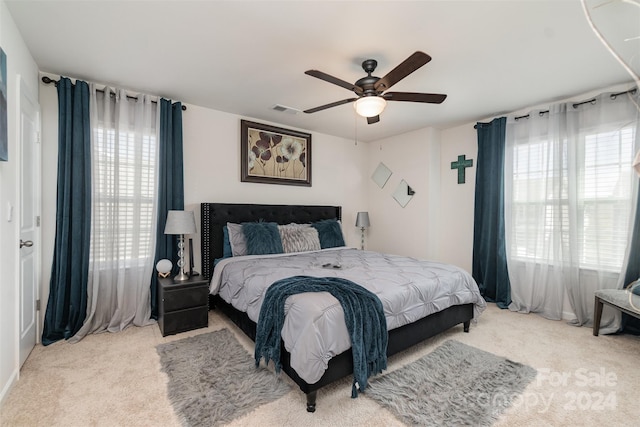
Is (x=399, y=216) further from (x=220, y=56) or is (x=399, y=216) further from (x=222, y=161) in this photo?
(x=220, y=56)

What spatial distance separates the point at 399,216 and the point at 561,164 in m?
2.24

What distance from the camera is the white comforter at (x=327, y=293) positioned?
6.49ft

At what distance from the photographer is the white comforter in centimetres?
198

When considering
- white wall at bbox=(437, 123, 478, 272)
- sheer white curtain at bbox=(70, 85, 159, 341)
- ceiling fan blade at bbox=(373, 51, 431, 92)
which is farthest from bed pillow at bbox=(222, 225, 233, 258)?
white wall at bbox=(437, 123, 478, 272)

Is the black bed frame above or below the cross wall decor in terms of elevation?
below

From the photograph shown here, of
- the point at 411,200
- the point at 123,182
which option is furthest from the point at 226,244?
the point at 411,200

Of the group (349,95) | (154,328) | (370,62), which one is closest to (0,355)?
(154,328)

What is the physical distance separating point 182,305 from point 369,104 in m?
2.61

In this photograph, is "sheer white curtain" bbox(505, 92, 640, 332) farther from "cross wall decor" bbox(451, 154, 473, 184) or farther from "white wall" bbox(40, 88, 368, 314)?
"white wall" bbox(40, 88, 368, 314)

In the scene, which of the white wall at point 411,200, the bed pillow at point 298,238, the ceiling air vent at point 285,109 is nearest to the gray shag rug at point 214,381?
the bed pillow at point 298,238

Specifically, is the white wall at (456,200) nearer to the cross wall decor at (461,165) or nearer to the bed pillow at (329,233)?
the cross wall decor at (461,165)

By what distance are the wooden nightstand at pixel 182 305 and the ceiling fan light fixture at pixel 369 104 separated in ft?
7.55

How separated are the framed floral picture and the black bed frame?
437 millimetres

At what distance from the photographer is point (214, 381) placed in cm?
229
